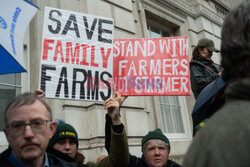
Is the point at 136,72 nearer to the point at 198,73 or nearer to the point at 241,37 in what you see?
the point at 198,73

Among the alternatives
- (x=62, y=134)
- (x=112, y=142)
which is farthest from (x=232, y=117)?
(x=62, y=134)

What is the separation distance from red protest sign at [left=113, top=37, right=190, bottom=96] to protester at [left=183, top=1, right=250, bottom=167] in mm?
2478

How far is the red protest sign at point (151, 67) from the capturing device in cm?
346

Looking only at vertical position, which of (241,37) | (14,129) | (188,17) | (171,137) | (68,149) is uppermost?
(188,17)

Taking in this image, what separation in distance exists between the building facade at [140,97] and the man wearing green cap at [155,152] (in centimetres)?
146

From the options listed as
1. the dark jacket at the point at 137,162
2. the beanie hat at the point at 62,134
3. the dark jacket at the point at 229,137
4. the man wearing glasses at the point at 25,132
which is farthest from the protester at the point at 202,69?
the dark jacket at the point at 229,137

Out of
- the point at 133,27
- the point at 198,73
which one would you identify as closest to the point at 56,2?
the point at 133,27

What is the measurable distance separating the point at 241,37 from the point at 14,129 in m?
1.24

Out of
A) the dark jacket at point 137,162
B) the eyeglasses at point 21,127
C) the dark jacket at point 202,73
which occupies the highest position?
the dark jacket at point 202,73

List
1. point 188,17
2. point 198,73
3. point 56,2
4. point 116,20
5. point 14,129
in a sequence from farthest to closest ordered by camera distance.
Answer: point 188,17 → point 116,20 → point 56,2 → point 198,73 → point 14,129

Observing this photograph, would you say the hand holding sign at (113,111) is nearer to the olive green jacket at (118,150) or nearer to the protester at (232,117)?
the olive green jacket at (118,150)

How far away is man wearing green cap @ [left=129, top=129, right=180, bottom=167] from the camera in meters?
2.59

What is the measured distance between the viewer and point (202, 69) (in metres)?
2.90

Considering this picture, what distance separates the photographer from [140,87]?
11.3 ft
